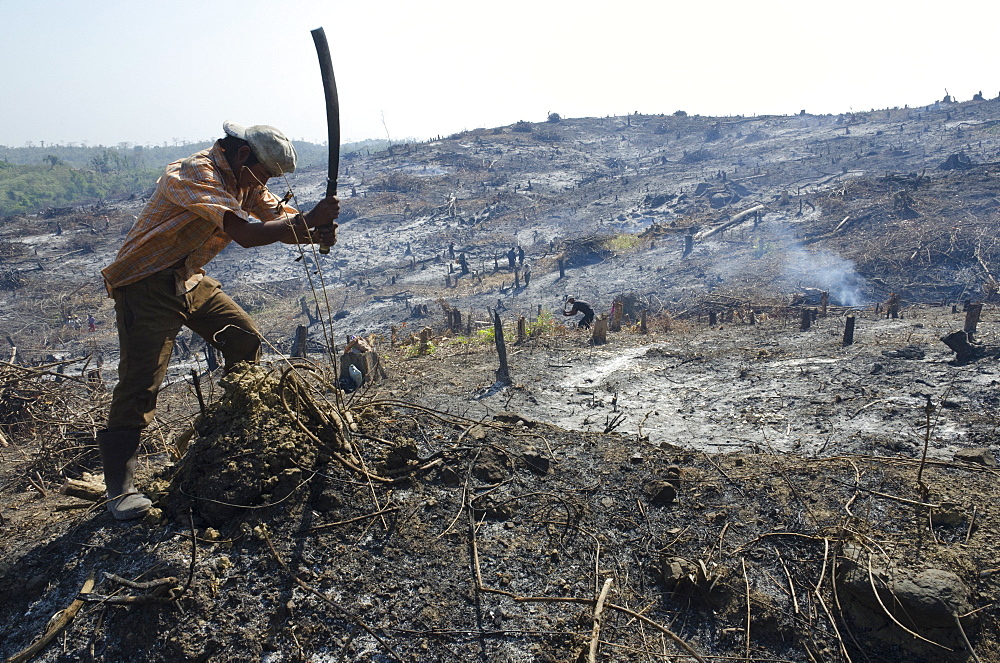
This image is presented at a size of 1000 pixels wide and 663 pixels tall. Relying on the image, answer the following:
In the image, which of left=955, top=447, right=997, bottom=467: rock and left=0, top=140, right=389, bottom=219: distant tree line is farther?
left=0, top=140, right=389, bottom=219: distant tree line

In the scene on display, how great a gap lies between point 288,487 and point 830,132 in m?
41.1

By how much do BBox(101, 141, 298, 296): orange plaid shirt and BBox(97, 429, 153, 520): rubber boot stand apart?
0.64 metres

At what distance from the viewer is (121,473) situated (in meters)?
2.29

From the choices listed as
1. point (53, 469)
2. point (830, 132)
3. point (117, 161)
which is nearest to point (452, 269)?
point (53, 469)

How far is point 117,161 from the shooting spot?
5153 cm

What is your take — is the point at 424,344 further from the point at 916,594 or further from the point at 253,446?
the point at 916,594

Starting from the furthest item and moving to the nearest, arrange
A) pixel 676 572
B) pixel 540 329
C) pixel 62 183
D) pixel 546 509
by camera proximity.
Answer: pixel 62 183 → pixel 540 329 → pixel 546 509 → pixel 676 572

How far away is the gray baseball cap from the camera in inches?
99.2

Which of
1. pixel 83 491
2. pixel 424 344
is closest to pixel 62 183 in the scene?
pixel 424 344

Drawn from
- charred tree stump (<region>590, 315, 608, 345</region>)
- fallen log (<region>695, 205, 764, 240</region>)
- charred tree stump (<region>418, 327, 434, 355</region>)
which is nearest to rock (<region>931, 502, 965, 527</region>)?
charred tree stump (<region>590, 315, 608, 345</region>)

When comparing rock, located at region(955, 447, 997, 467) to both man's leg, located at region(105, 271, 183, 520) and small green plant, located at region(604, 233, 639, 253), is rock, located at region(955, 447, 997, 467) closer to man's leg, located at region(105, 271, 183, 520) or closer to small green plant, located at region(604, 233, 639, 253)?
man's leg, located at region(105, 271, 183, 520)

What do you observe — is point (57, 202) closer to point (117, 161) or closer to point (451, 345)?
point (117, 161)

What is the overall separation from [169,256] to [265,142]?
2.19ft

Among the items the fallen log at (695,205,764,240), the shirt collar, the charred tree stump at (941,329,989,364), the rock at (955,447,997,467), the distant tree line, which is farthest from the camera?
the distant tree line
